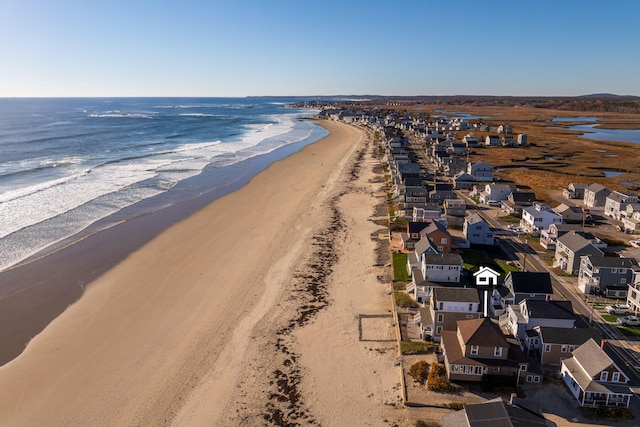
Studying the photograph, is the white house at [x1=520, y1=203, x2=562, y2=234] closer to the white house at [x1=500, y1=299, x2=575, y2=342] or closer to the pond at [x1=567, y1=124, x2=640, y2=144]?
the white house at [x1=500, y1=299, x2=575, y2=342]

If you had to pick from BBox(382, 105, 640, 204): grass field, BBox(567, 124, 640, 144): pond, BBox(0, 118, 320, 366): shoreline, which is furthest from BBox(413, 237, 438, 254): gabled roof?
BBox(567, 124, 640, 144): pond

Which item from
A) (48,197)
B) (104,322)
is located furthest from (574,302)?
(48,197)

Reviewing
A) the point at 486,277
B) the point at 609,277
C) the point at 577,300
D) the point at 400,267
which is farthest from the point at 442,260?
the point at 609,277

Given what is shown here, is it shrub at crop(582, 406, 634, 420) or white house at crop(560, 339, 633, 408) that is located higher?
white house at crop(560, 339, 633, 408)

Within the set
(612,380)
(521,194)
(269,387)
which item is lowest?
(269,387)

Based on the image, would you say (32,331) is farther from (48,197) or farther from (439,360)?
(48,197)

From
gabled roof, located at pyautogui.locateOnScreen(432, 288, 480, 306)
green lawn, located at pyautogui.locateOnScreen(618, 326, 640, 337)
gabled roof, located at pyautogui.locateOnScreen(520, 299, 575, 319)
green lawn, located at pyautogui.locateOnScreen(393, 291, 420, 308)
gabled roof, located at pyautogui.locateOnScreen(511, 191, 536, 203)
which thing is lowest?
green lawn, located at pyautogui.locateOnScreen(618, 326, 640, 337)
